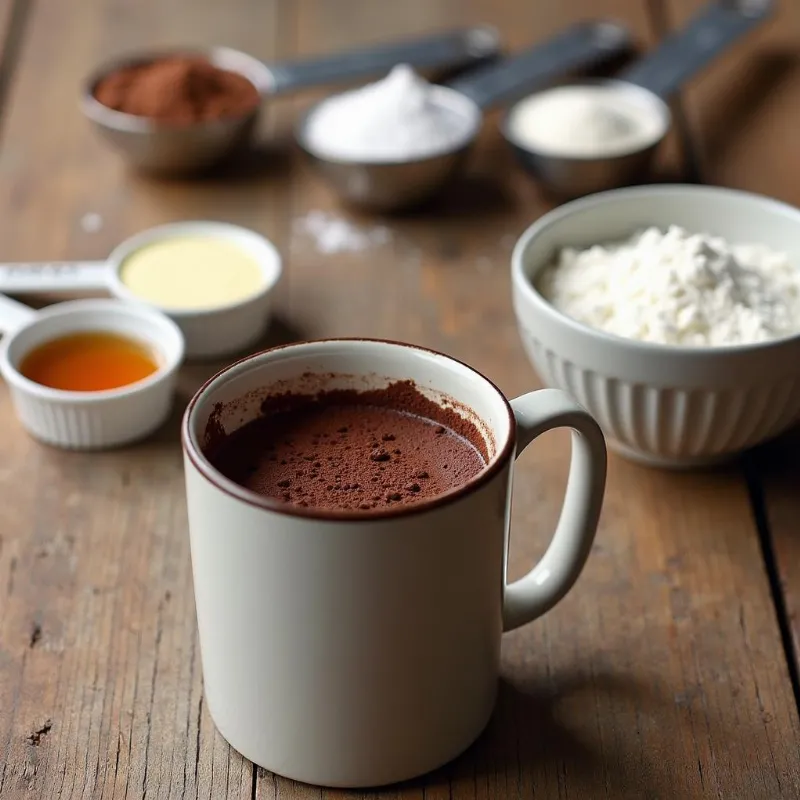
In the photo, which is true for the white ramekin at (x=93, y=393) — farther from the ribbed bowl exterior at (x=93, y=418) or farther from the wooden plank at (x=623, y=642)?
the wooden plank at (x=623, y=642)

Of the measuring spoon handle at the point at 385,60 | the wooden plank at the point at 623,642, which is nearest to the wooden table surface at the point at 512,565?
the wooden plank at the point at 623,642

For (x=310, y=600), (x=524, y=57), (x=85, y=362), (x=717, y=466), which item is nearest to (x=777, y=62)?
(x=524, y=57)

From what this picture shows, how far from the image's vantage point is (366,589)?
610 mm

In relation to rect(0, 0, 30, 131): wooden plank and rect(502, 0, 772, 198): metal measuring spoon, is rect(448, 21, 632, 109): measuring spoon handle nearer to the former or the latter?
rect(502, 0, 772, 198): metal measuring spoon

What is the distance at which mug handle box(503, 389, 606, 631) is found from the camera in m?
0.68

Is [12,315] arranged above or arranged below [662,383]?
below

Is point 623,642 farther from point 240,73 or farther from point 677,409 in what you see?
point 240,73

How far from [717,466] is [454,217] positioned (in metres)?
0.48

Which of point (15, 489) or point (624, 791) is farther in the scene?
point (15, 489)

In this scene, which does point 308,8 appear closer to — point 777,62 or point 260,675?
point 777,62

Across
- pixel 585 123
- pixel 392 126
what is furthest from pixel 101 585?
pixel 585 123

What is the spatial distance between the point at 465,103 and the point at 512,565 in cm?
71

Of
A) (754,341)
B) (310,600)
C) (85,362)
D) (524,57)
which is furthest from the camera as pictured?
(524,57)

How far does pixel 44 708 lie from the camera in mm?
759
